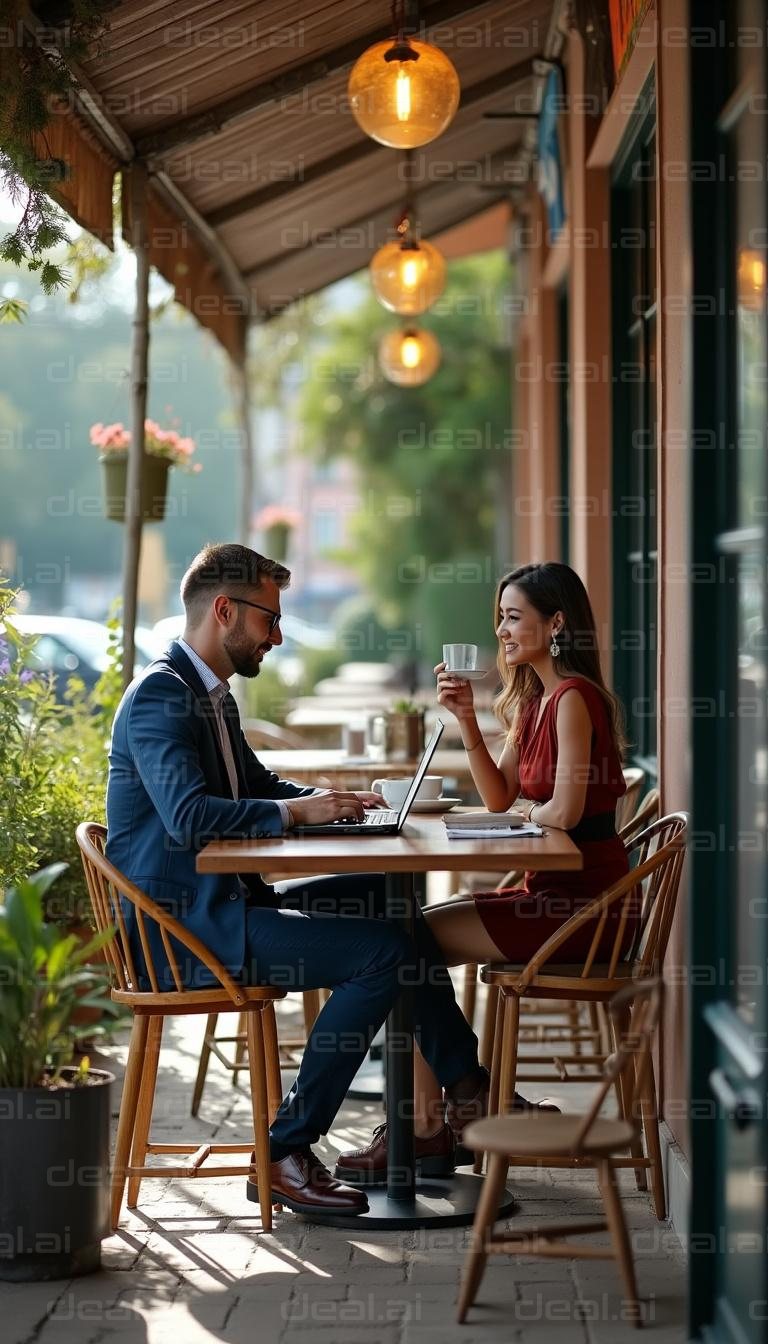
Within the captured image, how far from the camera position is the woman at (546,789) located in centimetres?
383

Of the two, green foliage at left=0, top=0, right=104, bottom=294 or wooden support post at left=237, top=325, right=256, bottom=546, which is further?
wooden support post at left=237, top=325, right=256, bottom=546

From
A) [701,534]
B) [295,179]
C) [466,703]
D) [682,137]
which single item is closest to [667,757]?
[466,703]

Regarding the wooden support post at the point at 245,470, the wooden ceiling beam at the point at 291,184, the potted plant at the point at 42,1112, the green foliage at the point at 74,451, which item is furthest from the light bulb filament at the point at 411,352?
the green foliage at the point at 74,451

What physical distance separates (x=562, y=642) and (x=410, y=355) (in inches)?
208

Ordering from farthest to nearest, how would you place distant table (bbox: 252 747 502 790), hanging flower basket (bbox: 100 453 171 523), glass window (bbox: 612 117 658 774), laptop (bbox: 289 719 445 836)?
1. hanging flower basket (bbox: 100 453 171 523)
2. distant table (bbox: 252 747 502 790)
3. glass window (bbox: 612 117 658 774)
4. laptop (bbox: 289 719 445 836)

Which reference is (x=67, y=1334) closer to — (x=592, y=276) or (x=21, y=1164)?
(x=21, y=1164)

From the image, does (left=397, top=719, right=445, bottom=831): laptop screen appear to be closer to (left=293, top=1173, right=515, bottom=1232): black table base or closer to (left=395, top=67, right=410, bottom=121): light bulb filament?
(left=293, top=1173, right=515, bottom=1232): black table base

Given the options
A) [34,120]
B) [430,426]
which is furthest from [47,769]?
[430,426]

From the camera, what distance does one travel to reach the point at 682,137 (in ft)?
12.4

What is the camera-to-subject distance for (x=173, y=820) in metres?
3.59

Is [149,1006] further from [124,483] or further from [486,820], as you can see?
[124,483]

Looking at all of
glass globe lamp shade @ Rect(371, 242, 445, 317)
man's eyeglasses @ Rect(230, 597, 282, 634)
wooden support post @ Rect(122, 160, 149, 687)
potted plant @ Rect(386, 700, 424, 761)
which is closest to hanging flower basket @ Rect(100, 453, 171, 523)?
wooden support post @ Rect(122, 160, 149, 687)

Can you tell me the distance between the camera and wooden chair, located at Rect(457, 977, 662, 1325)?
2.90 metres

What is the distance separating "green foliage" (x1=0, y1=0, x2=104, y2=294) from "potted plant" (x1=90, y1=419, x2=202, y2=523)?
5.64 feet
